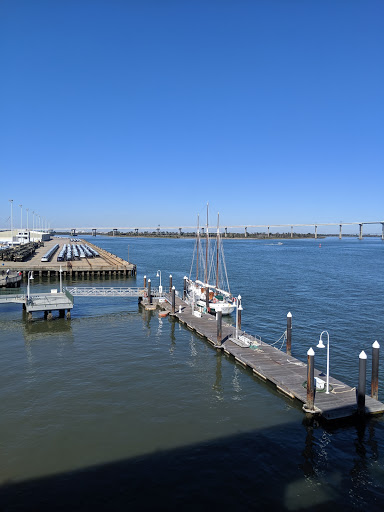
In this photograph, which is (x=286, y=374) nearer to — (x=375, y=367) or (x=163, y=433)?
(x=375, y=367)

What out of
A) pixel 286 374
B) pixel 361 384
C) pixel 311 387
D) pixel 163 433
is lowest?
pixel 163 433

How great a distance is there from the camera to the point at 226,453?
14.9 metres

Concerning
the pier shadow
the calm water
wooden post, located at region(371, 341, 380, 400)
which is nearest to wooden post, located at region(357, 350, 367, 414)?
wooden post, located at region(371, 341, 380, 400)

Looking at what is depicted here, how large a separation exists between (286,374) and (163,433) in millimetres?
7885

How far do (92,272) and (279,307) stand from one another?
37.8m

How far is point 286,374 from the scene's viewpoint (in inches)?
827

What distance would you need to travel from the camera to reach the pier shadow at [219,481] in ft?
40.3

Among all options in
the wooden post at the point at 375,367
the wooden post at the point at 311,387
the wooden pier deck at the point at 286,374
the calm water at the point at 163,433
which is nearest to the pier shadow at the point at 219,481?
the calm water at the point at 163,433

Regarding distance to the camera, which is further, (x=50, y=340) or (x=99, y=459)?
(x=50, y=340)

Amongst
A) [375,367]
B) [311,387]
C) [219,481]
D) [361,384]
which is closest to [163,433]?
[219,481]

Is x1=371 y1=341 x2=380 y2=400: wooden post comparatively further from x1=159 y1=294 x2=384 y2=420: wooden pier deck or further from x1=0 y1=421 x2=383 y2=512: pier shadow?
x1=0 y1=421 x2=383 y2=512: pier shadow

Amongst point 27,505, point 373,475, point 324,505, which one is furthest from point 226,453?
point 27,505

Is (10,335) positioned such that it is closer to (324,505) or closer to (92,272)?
(324,505)

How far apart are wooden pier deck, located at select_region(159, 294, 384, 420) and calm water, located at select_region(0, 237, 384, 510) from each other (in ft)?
2.06
